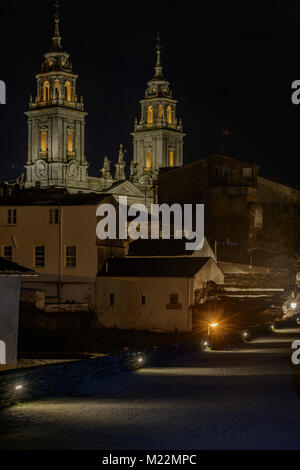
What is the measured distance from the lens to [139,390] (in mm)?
17984

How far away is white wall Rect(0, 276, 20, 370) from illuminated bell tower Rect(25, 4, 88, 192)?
85.0 m

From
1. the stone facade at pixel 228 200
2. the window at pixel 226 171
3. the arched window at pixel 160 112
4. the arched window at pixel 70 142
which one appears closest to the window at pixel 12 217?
the stone facade at pixel 228 200

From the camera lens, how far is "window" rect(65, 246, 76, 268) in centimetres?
5141

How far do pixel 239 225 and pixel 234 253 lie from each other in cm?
407

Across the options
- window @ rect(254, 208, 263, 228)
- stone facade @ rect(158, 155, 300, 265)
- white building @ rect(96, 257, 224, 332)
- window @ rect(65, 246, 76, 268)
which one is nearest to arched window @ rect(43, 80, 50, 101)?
stone facade @ rect(158, 155, 300, 265)

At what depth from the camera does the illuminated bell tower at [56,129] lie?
11188 centimetres

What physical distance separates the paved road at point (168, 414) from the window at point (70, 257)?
97.7ft

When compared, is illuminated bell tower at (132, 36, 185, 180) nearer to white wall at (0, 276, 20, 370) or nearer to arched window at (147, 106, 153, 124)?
arched window at (147, 106, 153, 124)

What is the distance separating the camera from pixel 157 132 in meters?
129

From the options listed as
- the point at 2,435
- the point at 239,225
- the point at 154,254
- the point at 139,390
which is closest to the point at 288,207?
the point at 239,225

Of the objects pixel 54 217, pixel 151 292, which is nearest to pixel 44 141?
pixel 54 217

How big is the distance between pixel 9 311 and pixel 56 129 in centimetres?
8822

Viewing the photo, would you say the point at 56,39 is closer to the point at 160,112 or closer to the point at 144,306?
the point at 160,112

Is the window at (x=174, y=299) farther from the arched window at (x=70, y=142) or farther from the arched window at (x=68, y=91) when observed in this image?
the arched window at (x=68, y=91)
